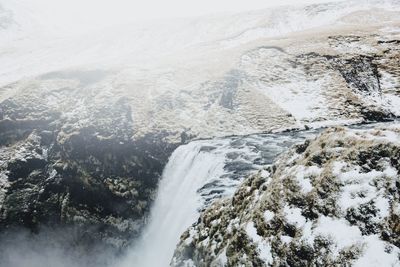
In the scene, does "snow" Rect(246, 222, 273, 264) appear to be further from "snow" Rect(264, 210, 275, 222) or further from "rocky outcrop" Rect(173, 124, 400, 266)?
"snow" Rect(264, 210, 275, 222)

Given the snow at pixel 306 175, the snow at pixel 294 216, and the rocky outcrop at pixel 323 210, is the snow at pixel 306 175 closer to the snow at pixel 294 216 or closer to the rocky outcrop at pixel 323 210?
the rocky outcrop at pixel 323 210

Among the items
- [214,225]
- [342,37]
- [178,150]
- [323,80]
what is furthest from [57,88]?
[342,37]

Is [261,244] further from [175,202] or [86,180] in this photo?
[86,180]

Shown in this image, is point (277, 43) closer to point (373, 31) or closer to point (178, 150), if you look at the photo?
point (373, 31)

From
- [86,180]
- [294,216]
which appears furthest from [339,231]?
[86,180]

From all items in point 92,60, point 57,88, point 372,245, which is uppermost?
point 372,245
